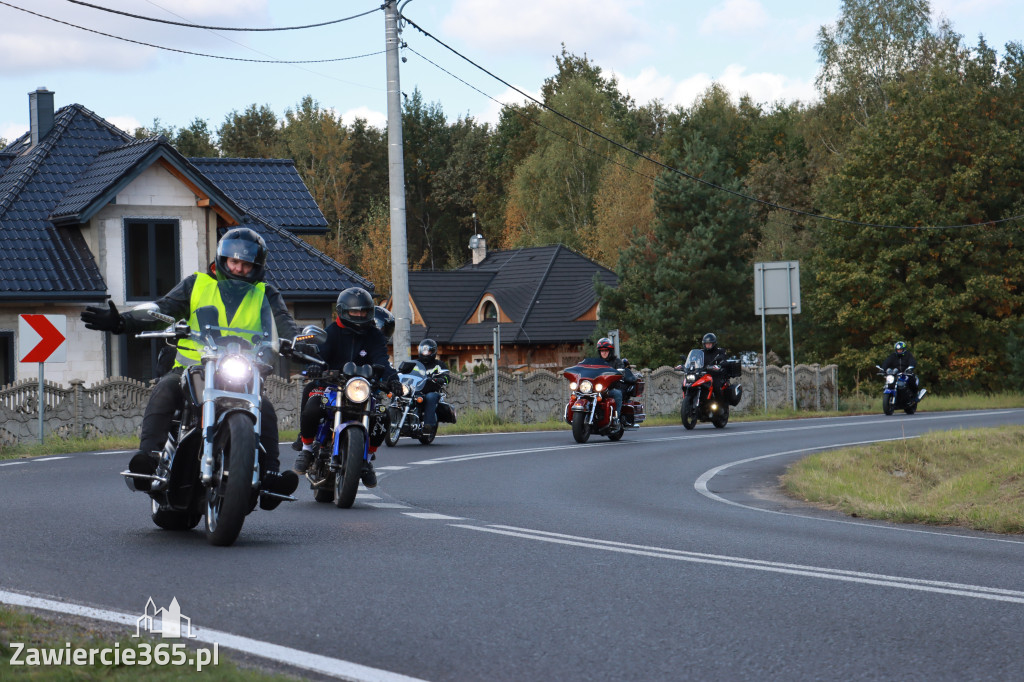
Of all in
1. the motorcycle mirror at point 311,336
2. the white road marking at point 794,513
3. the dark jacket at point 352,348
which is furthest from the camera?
the dark jacket at point 352,348

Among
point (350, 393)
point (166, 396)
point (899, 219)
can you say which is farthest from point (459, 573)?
point (899, 219)

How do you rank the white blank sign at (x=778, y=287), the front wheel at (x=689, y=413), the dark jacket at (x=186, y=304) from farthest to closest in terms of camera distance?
the white blank sign at (x=778, y=287)
the front wheel at (x=689, y=413)
the dark jacket at (x=186, y=304)

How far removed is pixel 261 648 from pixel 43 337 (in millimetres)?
16091

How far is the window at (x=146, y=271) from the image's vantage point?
30.9 meters

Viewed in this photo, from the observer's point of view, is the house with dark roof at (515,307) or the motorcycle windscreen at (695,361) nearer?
the motorcycle windscreen at (695,361)

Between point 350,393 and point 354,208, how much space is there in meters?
79.9

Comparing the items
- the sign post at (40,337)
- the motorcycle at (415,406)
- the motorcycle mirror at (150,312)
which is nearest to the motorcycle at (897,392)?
the motorcycle at (415,406)

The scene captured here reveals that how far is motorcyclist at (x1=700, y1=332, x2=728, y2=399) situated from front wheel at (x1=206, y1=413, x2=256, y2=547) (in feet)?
60.9

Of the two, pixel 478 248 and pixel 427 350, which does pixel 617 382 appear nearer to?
pixel 427 350

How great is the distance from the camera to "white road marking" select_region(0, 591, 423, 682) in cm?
499

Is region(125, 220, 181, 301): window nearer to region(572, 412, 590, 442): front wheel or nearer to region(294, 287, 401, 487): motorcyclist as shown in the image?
region(572, 412, 590, 442): front wheel

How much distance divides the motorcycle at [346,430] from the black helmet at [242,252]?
7.31 ft

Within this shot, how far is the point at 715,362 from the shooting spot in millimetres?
25953

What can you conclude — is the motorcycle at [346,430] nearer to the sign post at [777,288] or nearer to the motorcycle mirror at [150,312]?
the motorcycle mirror at [150,312]
